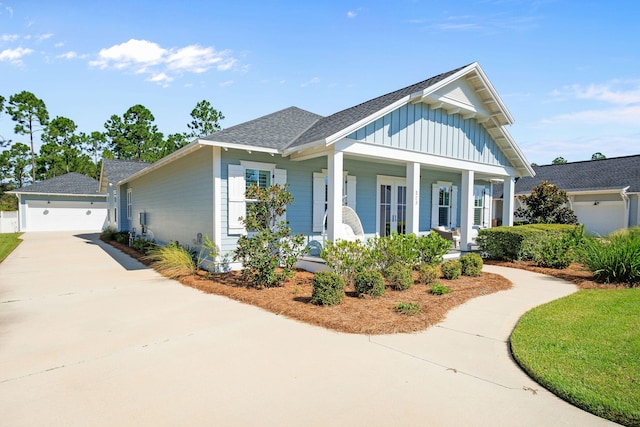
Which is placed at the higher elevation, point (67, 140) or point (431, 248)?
point (67, 140)

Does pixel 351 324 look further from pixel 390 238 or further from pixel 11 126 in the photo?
pixel 11 126

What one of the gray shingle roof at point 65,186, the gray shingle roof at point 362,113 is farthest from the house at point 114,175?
the gray shingle roof at point 362,113

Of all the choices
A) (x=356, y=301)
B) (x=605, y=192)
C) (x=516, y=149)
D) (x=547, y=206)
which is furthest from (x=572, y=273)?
(x=605, y=192)

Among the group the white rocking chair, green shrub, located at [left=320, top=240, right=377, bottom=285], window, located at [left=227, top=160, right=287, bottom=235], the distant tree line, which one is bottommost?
green shrub, located at [left=320, top=240, right=377, bottom=285]

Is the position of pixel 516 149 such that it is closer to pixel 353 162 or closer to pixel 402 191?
pixel 402 191

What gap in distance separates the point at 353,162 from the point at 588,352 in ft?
26.5

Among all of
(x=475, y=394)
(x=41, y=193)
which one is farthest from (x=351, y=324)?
(x=41, y=193)

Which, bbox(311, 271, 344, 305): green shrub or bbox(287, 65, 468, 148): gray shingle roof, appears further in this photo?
bbox(287, 65, 468, 148): gray shingle roof

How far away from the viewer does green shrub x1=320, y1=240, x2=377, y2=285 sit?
6.96m

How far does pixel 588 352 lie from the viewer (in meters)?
3.80

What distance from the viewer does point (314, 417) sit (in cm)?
275

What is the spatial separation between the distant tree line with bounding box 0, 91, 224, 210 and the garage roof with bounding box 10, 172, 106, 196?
459 inches

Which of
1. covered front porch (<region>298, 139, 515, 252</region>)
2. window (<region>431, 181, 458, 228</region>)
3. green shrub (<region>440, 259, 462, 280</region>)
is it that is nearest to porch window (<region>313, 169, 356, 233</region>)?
covered front porch (<region>298, 139, 515, 252</region>)

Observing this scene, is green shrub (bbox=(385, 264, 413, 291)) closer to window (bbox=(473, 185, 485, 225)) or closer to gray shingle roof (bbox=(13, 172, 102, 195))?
window (bbox=(473, 185, 485, 225))
